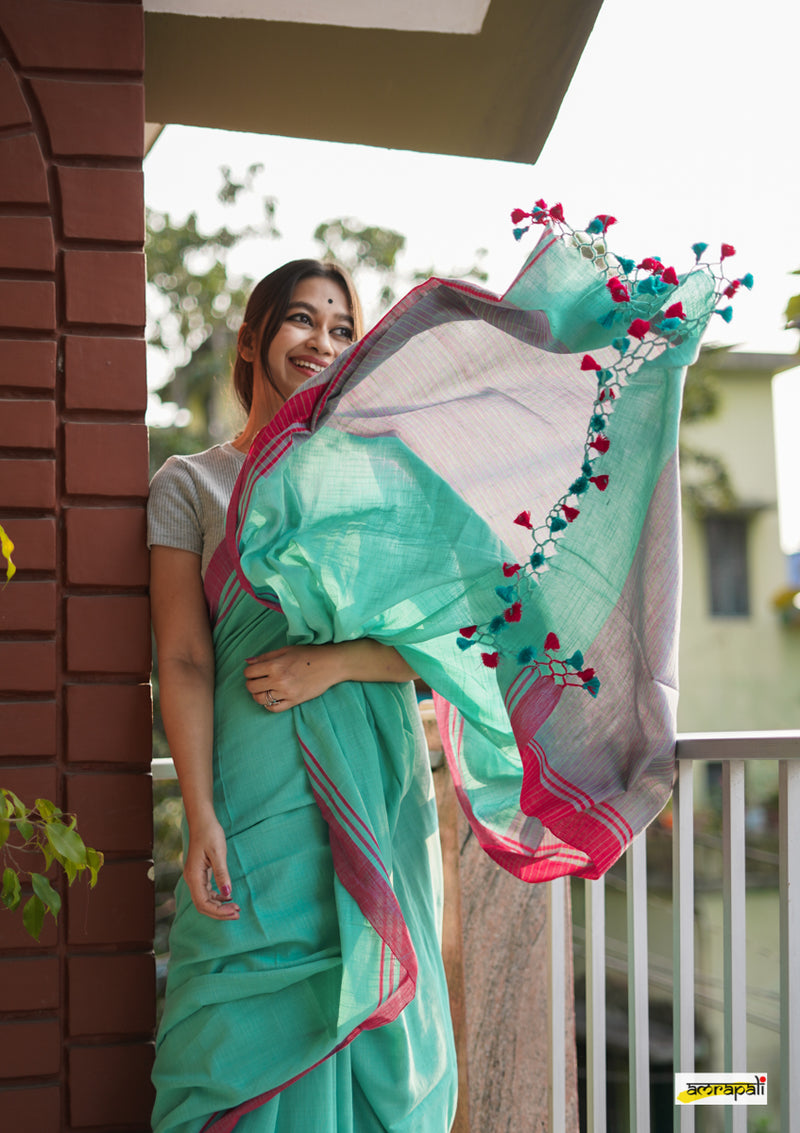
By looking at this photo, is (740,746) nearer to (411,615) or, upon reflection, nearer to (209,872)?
(411,615)

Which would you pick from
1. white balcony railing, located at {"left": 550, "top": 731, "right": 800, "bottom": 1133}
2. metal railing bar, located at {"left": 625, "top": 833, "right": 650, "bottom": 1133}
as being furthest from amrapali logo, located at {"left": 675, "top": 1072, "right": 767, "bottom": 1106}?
metal railing bar, located at {"left": 625, "top": 833, "right": 650, "bottom": 1133}

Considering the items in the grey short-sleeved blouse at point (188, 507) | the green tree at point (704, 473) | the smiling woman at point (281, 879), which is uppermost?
the green tree at point (704, 473)

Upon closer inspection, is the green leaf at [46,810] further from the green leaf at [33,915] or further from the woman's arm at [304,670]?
the woman's arm at [304,670]

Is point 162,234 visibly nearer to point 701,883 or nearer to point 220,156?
point 220,156

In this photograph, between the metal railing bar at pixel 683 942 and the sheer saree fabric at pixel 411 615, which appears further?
the metal railing bar at pixel 683 942

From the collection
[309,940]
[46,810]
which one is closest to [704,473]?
[309,940]

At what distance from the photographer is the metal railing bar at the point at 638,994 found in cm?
162

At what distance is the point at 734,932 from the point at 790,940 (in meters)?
0.10

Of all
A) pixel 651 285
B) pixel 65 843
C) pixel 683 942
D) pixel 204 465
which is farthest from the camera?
pixel 204 465

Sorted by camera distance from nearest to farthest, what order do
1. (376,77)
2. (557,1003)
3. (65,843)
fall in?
(65,843) < (557,1003) < (376,77)

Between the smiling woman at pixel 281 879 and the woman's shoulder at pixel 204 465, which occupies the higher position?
the woman's shoulder at pixel 204 465

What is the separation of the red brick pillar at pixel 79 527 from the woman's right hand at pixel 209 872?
0.21m

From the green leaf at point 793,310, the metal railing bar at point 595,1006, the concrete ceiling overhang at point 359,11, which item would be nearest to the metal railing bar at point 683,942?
the metal railing bar at point 595,1006

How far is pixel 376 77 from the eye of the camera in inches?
84.7
